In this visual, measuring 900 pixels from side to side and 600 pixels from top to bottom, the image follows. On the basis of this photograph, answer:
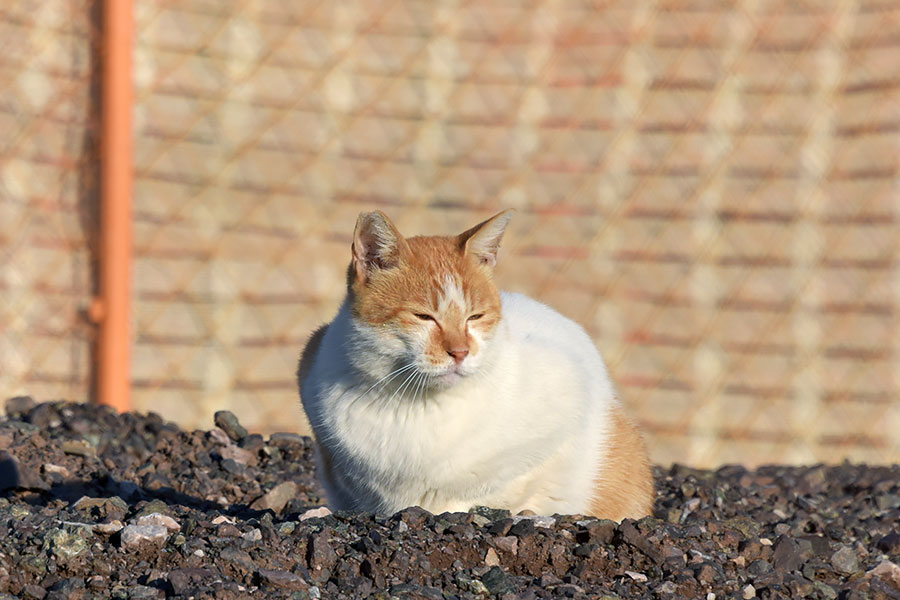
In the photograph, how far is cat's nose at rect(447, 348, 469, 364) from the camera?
6.80ft

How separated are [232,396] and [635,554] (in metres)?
3.10

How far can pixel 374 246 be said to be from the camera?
2242 millimetres

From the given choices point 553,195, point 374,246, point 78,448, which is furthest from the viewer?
point 553,195

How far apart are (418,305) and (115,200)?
2730 millimetres

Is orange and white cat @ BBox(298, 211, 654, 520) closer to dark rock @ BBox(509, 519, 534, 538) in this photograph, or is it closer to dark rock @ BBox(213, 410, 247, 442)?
dark rock @ BBox(509, 519, 534, 538)

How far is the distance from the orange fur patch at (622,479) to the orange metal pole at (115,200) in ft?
8.77

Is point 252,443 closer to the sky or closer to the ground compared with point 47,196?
closer to the ground

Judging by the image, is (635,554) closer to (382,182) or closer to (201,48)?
(382,182)

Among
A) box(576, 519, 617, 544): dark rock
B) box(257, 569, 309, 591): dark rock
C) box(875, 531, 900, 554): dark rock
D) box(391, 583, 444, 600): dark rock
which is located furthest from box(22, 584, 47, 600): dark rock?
box(875, 531, 900, 554): dark rock

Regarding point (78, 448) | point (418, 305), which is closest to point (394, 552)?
point (418, 305)

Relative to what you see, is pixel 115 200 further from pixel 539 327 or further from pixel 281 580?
pixel 281 580

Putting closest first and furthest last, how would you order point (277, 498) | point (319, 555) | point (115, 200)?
1. point (319, 555)
2. point (277, 498)
3. point (115, 200)

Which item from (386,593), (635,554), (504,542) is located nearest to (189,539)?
(386,593)

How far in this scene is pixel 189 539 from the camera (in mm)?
1907
